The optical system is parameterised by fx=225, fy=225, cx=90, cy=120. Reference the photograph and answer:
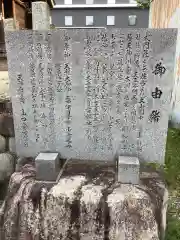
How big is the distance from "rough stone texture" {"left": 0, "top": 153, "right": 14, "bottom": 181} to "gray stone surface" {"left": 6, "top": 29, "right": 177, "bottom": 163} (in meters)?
0.36

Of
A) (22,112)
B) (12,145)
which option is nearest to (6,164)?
(12,145)

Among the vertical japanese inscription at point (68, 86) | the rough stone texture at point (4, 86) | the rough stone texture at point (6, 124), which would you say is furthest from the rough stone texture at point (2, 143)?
the vertical japanese inscription at point (68, 86)

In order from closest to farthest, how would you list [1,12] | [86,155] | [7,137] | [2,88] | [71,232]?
1. [71,232]
2. [86,155]
3. [7,137]
4. [2,88]
5. [1,12]

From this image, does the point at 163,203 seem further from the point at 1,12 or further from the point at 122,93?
the point at 1,12

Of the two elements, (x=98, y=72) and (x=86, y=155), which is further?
(x=86, y=155)

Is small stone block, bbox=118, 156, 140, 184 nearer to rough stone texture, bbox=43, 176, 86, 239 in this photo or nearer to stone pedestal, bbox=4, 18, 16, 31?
rough stone texture, bbox=43, 176, 86, 239

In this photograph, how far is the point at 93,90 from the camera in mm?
2328

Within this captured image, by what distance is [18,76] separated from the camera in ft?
7.85

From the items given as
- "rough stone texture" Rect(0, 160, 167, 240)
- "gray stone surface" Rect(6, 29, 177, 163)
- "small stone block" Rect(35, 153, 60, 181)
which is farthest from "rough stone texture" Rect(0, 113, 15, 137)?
"rough stone texture" Rect(0, 160, 167, 240)

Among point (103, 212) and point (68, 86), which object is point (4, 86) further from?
point (103, 212)

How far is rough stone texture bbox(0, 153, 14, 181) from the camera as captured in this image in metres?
2.79

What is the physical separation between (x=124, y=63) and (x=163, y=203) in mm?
1409

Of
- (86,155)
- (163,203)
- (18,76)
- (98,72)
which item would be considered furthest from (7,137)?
(163,203)

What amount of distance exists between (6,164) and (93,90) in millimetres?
1459
